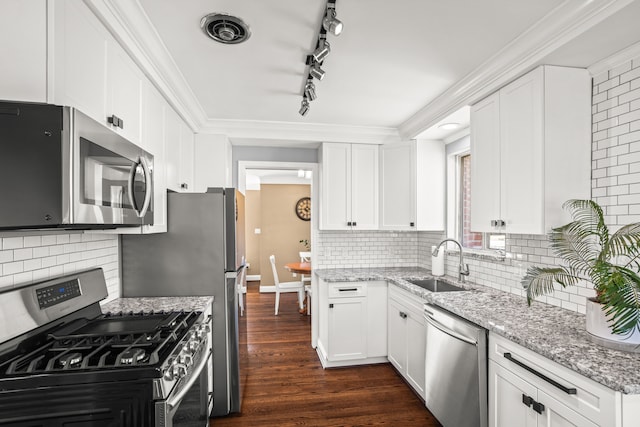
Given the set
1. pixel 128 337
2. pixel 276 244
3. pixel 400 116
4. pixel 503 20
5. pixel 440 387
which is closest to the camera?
pixel 128 337

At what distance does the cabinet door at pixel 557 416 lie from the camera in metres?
1.26

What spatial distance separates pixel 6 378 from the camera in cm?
111

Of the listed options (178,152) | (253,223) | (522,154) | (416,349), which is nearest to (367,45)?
(522,154)

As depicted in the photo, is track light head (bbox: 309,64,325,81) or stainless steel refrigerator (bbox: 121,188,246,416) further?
stainless steel refrigerator (bbox: 121,188,246,416)

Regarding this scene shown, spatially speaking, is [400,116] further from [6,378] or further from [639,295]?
[6,378]

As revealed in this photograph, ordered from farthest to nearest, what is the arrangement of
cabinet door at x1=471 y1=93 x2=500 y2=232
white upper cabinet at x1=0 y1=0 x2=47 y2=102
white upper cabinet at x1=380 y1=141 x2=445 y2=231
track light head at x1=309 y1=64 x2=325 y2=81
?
white upper cabinet at x1=380 y1=141 x2=445 y2=231
cabinet door at x1=471 y1=93 x2=500 y2=232
track light head at x1=309 y1=64 x2=325 y2=81
white upper cabinet at x1=0 y1=0 x2=47 y2=102

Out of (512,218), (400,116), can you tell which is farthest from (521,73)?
(400,116)

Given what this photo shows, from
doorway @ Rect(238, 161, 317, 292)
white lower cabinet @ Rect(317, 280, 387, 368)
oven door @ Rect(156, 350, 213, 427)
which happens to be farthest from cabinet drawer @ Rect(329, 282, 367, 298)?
doorway @ Rect(238, 161, 317, 292)

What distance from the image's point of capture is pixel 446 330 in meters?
2.11

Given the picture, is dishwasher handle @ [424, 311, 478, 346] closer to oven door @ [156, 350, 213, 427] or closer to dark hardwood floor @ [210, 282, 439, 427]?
dark hardwood floor @ [210, 282, 439, 427]

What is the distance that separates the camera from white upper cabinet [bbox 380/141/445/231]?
341 cm

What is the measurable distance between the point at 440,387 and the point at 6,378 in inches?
90.5

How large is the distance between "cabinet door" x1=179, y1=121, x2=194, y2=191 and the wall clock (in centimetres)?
384

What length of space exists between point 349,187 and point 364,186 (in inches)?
7.1
